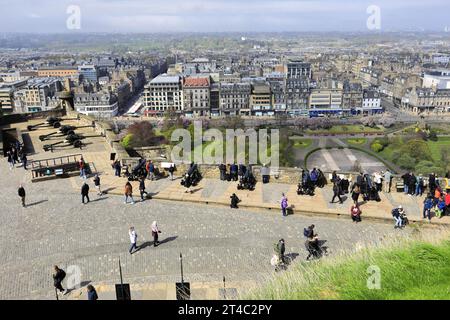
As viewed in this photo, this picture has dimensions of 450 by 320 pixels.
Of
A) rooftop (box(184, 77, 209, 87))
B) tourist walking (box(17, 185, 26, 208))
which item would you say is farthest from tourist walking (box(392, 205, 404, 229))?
rooftop (box(184, 77, 209, 87))

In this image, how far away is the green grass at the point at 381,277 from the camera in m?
7.38

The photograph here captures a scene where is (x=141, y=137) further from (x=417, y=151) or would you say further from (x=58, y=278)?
(x=58, y=278)

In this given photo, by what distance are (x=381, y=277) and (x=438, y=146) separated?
6871cm

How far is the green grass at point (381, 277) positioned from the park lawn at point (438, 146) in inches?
2206

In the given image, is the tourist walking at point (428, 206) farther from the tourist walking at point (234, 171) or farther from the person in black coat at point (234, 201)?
the tourist walking at point (234, 171)

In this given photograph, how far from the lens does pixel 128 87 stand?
13588 cm

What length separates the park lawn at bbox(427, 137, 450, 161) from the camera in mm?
61566

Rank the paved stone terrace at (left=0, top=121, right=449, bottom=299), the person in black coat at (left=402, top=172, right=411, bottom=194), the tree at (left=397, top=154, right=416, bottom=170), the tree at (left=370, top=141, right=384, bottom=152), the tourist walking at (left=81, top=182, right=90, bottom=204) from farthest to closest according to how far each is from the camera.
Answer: the tree at (left=370, top=141, right=384, bottom=152) → the tree at (left=397, top=154, right=416, bottom=170) → the person in black coat at (left=402, top=172, right=411, bottom=194) → the tourist walking at (left=81, top=182, right=90, bottom=204) → the paved stone terrace at (left=0, top=121, right=449, bottom=299)

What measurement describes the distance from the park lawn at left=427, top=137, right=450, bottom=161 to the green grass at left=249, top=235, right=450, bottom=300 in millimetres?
56044

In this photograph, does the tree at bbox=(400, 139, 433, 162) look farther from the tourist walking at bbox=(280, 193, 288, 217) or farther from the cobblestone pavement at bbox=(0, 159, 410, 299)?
the cobblestone pavement at bbox=(0, 159, 410, 299)

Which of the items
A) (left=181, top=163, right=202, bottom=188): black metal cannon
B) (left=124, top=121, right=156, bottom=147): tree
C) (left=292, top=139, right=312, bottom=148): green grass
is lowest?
(left=292, top=139, right=312, bottom=148): green grass

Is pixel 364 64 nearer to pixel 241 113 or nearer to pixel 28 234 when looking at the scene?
pixel 241 113

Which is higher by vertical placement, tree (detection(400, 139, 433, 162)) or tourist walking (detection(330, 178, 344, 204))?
tourist walking (detection(330, 178, 344, 204))

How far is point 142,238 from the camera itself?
12.2 m
